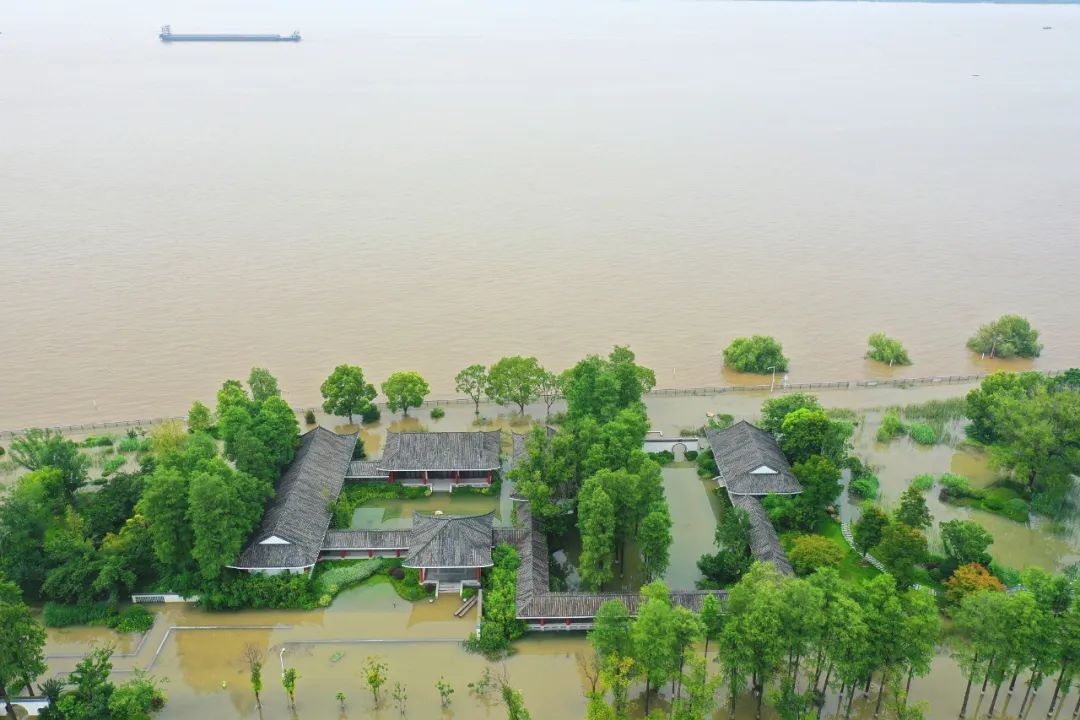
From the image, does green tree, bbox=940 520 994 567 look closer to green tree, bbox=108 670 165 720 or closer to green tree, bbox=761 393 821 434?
green tree, bbox=761 393 821 434

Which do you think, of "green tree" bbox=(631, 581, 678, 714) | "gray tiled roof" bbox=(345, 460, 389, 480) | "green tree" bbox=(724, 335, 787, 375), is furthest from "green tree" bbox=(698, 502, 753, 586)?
"green tree" bbox=(724, 335, 787, 375)

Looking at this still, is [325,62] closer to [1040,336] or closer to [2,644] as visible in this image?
[1040,336]

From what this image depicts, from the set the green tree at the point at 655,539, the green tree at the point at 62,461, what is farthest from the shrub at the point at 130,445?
the green tree at the point at 655,539

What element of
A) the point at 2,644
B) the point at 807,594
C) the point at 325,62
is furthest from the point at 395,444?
the point at 325,62

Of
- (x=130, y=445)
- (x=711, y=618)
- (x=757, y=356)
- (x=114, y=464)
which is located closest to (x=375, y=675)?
(x=711, y=618)

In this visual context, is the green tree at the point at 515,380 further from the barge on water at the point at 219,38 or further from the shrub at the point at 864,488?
the barge on water at the point at 219,38
